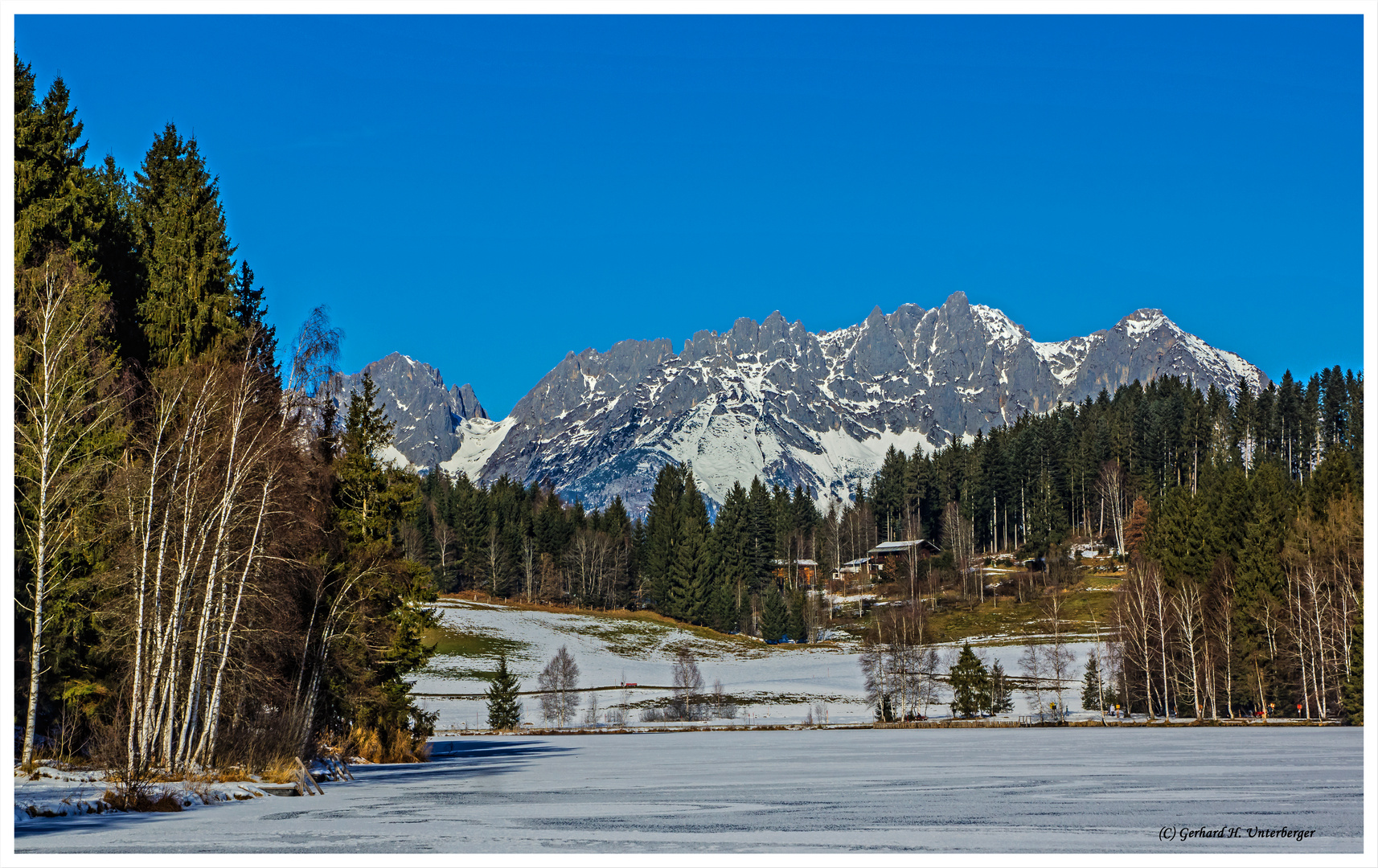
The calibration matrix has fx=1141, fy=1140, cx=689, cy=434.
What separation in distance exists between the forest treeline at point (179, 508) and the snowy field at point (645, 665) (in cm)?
4486

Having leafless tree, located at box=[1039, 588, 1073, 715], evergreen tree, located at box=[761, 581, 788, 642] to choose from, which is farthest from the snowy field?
evergreen tree, located at box=[761, 581, 788, 642]

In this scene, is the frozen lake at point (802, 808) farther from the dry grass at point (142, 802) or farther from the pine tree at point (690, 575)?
the pine tree at point (690, 575)

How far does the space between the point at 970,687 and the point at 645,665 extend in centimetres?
4217

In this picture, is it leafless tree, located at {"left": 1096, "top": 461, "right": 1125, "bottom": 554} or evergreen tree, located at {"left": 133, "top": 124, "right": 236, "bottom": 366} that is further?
leafless tree, located at {"left": 1096, "top": 461, "right": 1125, "bottom": 554}

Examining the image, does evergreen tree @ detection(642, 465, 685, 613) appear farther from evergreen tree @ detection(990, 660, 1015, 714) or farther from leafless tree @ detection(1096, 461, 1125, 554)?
evergreen tree @ detection(990, 660, 1015, 714)

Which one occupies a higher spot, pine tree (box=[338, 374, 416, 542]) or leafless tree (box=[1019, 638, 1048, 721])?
pine tree (box=[338, 374, 416, 542])

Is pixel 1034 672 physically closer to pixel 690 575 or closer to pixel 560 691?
pixel 560 691

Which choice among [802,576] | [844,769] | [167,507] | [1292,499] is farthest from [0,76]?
[802,576]

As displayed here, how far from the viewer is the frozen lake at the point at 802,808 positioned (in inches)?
594

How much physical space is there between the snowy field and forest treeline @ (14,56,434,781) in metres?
44.9

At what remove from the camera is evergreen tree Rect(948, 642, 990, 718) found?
7669 cm

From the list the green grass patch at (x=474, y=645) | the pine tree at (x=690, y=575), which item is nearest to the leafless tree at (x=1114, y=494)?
the pine tree at (x=690, y=575)

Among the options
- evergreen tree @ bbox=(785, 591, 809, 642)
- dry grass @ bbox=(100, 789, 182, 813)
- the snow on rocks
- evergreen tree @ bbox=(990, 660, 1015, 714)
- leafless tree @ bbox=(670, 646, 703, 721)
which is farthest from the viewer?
evergreen tree @ bbox=(785, 591, 809, 642)

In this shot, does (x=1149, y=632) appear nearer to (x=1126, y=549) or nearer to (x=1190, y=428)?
(x=1126, y=549)
